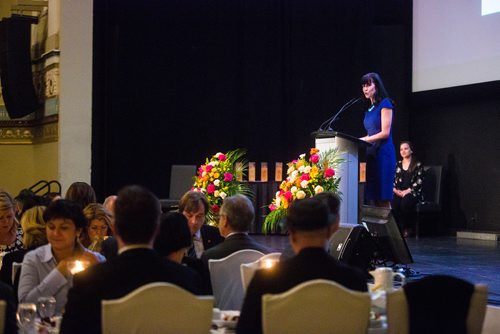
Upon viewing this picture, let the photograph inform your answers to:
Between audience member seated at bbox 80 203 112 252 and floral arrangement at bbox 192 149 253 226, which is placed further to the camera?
floral arrangement at bbox 192 149 253 226

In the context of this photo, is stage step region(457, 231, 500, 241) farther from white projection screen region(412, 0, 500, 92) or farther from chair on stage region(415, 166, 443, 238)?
white projection screen region(412, 0, 500, 92)

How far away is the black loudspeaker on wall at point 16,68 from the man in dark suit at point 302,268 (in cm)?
903

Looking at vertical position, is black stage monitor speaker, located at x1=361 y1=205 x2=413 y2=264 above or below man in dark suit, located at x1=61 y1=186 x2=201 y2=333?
below

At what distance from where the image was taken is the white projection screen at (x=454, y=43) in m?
10.6

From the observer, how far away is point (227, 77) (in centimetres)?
1224

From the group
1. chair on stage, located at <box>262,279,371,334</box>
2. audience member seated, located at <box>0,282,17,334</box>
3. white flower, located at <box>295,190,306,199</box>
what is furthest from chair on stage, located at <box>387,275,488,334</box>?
white flower, located at <box>295,190,306,199</box>

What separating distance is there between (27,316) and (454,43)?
918 cm

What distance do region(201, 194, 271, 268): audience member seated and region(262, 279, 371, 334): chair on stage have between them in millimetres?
1657

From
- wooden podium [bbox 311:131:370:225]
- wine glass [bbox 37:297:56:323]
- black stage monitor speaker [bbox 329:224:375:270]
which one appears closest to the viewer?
wine glass [bbox 37:297:56:323]

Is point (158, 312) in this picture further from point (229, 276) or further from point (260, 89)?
point (260, 89)

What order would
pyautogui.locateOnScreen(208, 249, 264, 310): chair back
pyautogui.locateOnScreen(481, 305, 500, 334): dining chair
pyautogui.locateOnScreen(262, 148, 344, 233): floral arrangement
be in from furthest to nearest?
pyautogui.locateOnScreen(262, 148, 344, 233): floral arrangement
pyautogui.locateOnScreen(481, 305, 500, 334): dining chair
pyautogui.locateOnScreen(208, 249, 264, 310): chair back

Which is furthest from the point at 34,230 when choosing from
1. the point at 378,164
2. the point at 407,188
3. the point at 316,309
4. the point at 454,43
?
the point at 454,43

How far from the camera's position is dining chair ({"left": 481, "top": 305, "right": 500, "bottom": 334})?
185 inches

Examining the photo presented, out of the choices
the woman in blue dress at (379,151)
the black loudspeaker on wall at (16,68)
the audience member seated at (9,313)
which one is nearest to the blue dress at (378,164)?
the woman in blue dress at (379,151)
